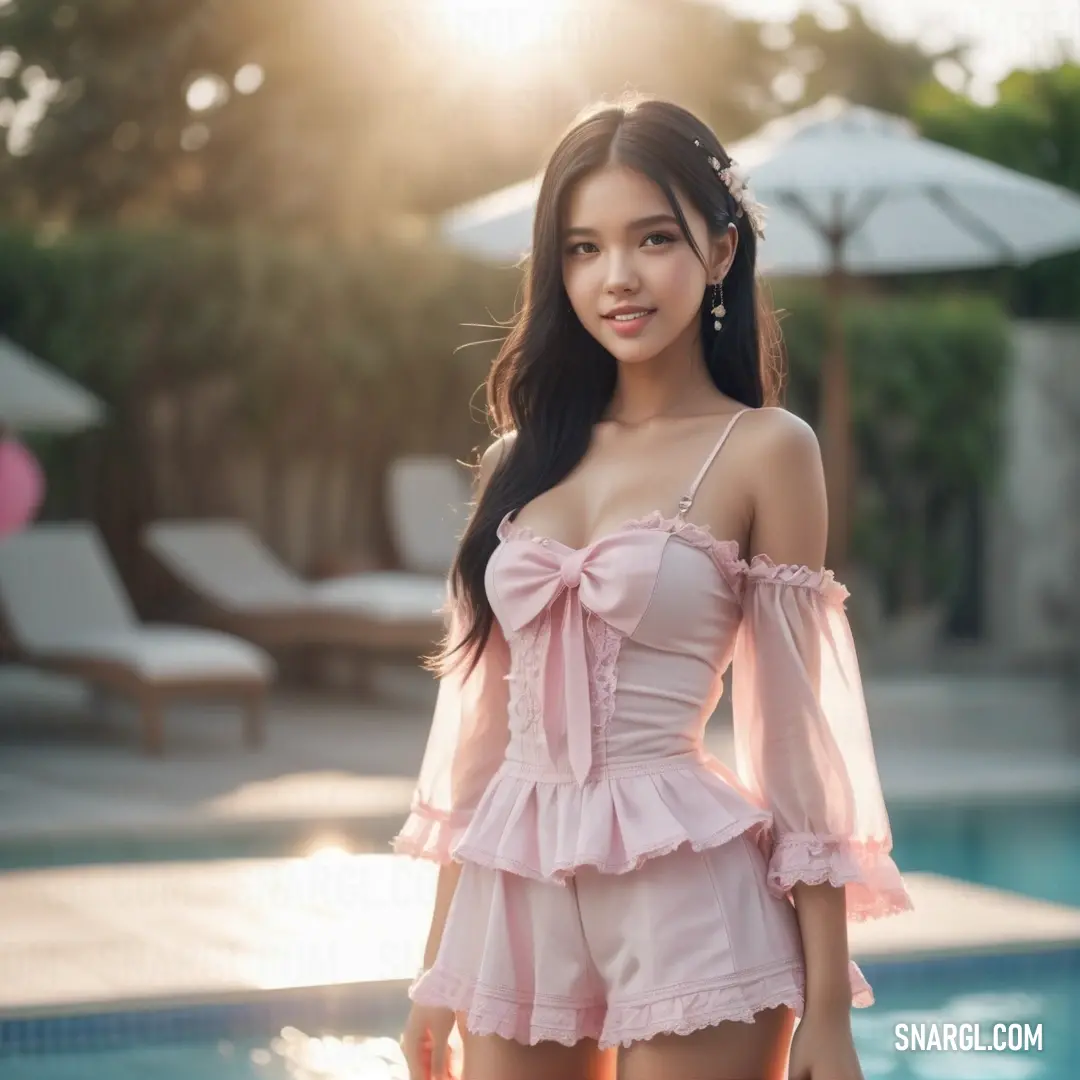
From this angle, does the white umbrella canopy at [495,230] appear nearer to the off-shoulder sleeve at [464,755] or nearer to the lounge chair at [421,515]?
the lounge chair at [421,515]

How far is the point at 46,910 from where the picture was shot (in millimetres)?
5746

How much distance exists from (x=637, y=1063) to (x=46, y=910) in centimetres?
399

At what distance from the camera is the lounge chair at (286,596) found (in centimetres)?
1062

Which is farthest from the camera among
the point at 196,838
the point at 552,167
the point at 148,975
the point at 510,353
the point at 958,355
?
the point at 958,355

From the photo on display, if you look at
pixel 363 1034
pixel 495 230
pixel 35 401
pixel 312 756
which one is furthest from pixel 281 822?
pixel 495 230

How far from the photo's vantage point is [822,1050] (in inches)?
80.5

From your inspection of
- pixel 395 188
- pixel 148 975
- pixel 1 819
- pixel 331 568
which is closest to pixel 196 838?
pixel 1 819

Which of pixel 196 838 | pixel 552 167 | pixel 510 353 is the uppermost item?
pixel 552 167

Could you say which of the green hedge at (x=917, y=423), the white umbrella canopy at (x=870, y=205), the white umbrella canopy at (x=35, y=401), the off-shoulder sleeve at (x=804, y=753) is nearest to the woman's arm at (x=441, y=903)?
the off-shoulder sleeve at (x=804, y=753)

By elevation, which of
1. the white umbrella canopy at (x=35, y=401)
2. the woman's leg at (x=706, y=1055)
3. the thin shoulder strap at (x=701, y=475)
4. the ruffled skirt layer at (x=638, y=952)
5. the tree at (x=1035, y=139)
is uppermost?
the tree at (x=1035, y=139)

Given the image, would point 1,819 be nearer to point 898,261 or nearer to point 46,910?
point 46,910

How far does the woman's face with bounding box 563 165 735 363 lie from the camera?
217 cm

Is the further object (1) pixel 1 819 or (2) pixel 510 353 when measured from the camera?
(1) pixel 1 819

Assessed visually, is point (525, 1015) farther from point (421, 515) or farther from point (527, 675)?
point (421, 515)
